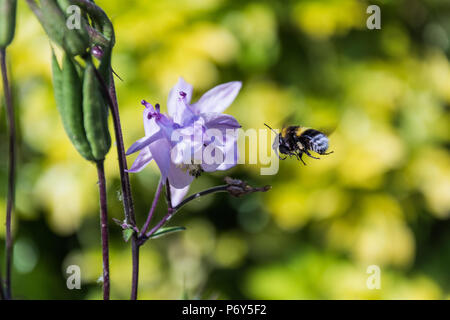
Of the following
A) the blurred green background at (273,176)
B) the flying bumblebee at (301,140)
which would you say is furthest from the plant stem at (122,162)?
the blurred green background at (273,176)

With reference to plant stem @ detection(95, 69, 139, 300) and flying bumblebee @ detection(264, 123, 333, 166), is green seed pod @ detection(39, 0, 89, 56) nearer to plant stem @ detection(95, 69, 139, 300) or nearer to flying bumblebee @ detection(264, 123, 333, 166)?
plant stem @ detection(95, 69, 139, 300)

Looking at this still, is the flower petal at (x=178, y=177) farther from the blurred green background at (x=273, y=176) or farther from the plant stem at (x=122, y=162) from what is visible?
the blurred green background at (x=273, y=176)

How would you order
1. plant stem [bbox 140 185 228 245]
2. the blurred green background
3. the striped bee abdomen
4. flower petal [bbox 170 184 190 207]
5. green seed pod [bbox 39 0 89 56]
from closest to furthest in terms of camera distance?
green seed pod [bbox 39 0 89 56], plant stem [bbox 140 185 228 245], flower petal [bbox 170 184 190 207], the striped bee abdomen, the blurred green background

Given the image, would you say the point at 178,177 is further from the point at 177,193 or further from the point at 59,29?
the point at 59,29

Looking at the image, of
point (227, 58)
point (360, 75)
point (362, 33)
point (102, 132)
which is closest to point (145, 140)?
point (102, 132)

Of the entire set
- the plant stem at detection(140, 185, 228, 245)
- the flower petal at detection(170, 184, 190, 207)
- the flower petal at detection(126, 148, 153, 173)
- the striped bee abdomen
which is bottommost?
the plant stem at detection(140, 185, 228, 245)

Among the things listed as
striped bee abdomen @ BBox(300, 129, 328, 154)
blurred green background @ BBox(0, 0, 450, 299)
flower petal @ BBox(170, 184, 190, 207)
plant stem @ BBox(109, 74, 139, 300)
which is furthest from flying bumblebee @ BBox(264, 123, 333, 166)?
blurred green background @ BBox(0, 0, 450, 299)

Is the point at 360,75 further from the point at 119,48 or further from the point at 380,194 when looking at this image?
the point at 119,48

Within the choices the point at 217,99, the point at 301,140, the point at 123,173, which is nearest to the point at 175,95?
the point at 217,99
